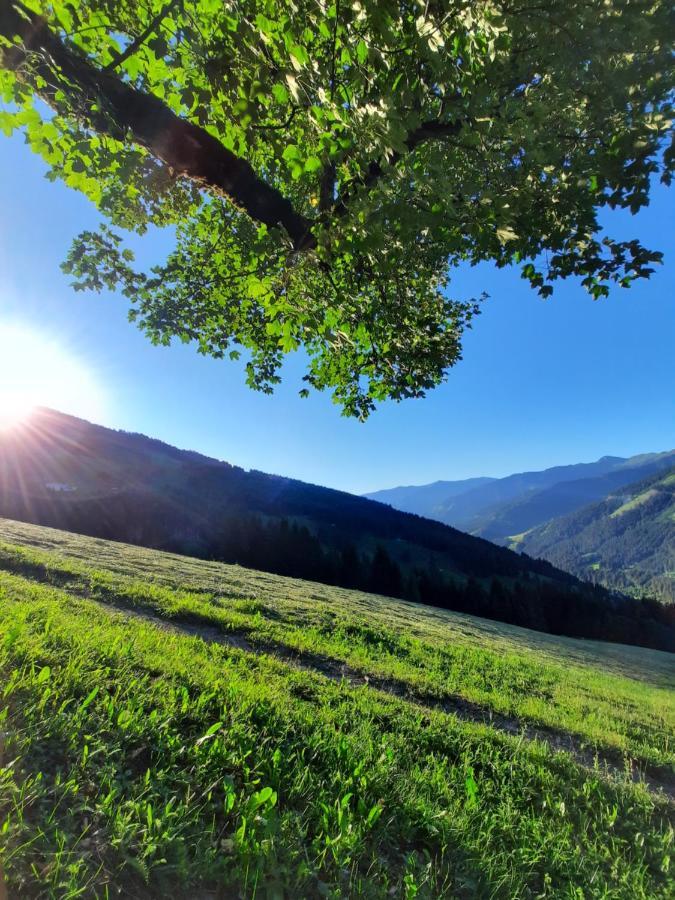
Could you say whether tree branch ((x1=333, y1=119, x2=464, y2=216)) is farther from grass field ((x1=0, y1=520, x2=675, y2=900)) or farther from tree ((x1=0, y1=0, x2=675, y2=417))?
grass field ((x1=0, y1=520, x2=675, y2=900))

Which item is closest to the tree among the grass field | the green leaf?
the green leaf

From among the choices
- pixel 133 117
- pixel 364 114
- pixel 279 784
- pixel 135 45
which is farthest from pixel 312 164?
pixel 279 784

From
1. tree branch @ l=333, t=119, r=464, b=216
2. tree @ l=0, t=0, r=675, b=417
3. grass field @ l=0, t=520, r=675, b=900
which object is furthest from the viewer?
tree branch @ l=333, t=119, r=464, b=216

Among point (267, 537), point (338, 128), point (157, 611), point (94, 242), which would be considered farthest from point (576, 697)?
point (267, 537)

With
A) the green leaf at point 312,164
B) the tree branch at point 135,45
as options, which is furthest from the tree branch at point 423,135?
the tree branch at point 135,45

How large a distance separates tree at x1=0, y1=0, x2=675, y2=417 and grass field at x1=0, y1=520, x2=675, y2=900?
22.0 feet

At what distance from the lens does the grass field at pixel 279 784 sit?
3.27 meters

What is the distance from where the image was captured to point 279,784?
445cm

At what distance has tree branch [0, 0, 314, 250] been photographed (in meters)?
5.70

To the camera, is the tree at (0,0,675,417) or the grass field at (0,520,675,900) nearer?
the grass field at (0,520,675,900)

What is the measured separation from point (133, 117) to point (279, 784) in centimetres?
916

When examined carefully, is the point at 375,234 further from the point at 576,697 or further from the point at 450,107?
the point at 576,697

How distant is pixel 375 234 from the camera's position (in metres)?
5.92

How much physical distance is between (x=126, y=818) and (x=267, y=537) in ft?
404
